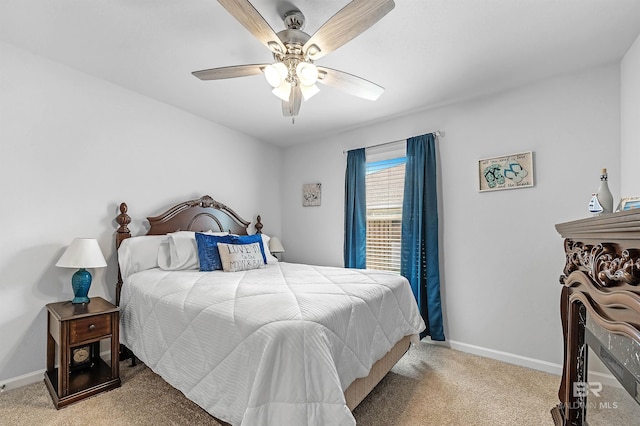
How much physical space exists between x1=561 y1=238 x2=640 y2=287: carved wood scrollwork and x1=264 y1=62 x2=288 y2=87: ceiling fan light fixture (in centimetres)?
167

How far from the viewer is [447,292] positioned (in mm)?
2939

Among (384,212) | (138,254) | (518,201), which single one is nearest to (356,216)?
(384,212)

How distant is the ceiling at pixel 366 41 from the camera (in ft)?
5.66

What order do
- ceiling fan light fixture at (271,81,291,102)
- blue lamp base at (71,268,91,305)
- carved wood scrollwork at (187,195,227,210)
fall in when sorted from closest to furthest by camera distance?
ceiling fan light fixture at (271,81,291,102) → blue lamp base at (71,268,91,305) → carved wood scrollwork at (187,195,227,210)

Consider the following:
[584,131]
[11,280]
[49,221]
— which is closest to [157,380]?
[11,280]

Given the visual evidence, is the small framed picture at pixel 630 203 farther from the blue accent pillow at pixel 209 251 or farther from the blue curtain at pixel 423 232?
the blue accent pillow at pixel 209 251

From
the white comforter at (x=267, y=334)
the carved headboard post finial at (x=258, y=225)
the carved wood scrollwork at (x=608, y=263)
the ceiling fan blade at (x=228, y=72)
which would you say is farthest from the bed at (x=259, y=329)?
the ceiling fan blade at (x=228, y=72)

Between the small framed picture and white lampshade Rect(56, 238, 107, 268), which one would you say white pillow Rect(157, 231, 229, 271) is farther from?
the small framed picture

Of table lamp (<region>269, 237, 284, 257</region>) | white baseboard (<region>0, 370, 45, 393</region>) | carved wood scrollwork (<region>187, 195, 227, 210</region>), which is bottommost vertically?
white baseboard (<region>0, 370, 45, 393</region>)

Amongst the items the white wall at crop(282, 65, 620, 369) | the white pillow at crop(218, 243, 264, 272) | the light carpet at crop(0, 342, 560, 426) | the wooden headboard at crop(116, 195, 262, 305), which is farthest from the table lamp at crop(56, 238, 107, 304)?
the white wall at crop(282, 65, 620, 369)

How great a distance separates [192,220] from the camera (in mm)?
3193

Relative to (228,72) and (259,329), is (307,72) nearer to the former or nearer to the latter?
(228,72)

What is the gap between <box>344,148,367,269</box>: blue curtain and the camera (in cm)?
357

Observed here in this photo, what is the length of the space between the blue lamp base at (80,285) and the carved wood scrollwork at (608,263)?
119 inches
